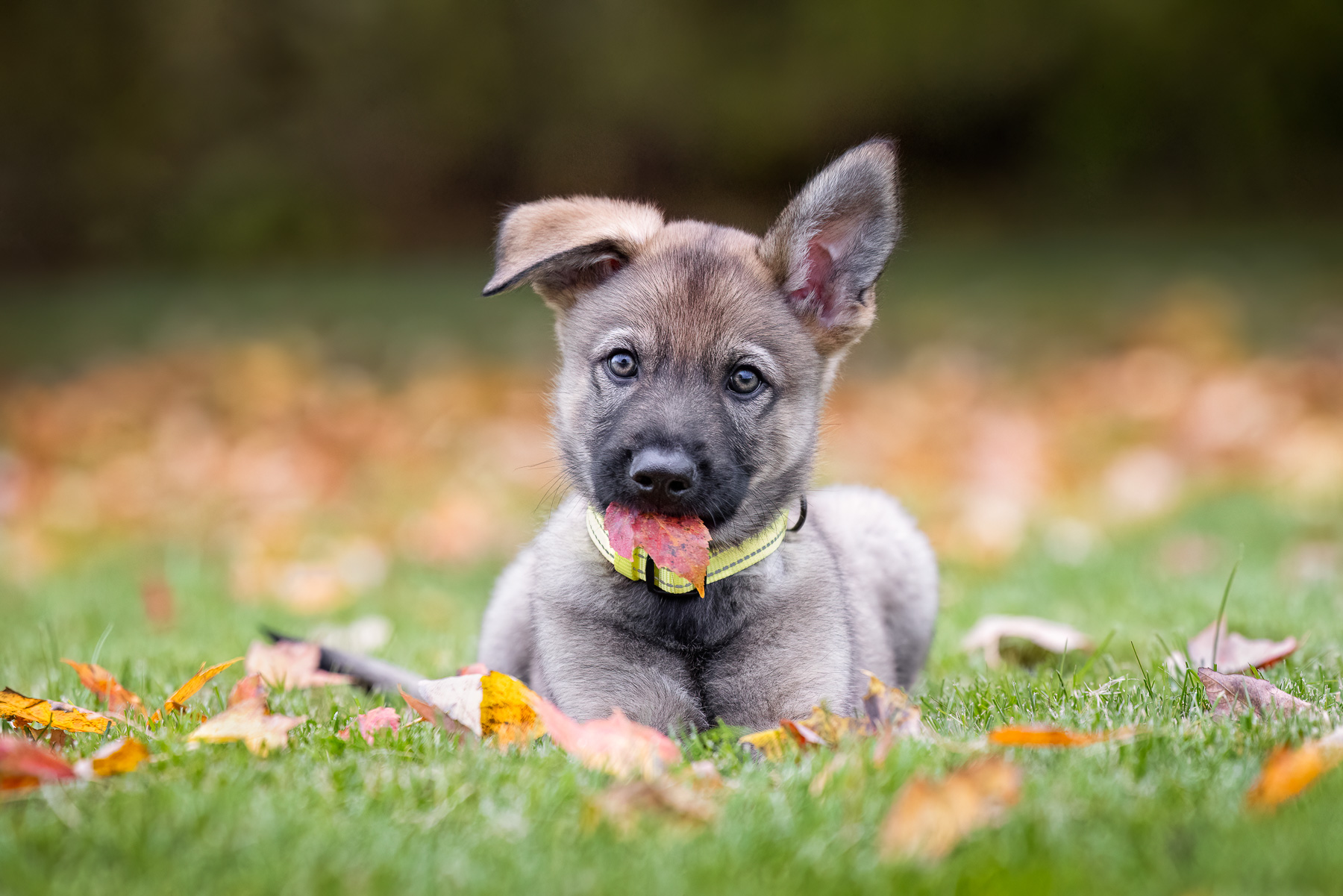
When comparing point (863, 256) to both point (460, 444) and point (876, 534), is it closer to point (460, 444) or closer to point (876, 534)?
point (876, 534)

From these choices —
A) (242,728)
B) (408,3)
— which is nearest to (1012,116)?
(408,3)

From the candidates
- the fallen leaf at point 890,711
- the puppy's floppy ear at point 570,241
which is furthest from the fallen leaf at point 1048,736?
the puppy's floppy ear at point 570,241

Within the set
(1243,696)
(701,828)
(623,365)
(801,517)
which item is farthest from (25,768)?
(1243,696)

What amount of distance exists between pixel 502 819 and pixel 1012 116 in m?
17.3

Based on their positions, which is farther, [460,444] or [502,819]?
[460,444]

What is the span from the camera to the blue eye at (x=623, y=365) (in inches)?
120

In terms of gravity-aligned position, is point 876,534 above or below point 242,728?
above

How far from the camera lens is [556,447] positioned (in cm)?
331

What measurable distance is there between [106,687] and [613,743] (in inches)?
62.2

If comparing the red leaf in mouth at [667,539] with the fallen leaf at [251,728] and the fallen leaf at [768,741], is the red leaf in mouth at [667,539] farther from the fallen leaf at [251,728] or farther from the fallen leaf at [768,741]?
the fallen leaf at [251,728]

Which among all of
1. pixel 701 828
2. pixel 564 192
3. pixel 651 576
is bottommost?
pixel 701 828

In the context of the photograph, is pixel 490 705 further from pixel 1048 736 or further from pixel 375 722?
pixel 1048 736

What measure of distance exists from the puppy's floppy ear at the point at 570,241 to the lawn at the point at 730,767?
3.95ft

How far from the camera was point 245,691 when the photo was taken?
327 cm
